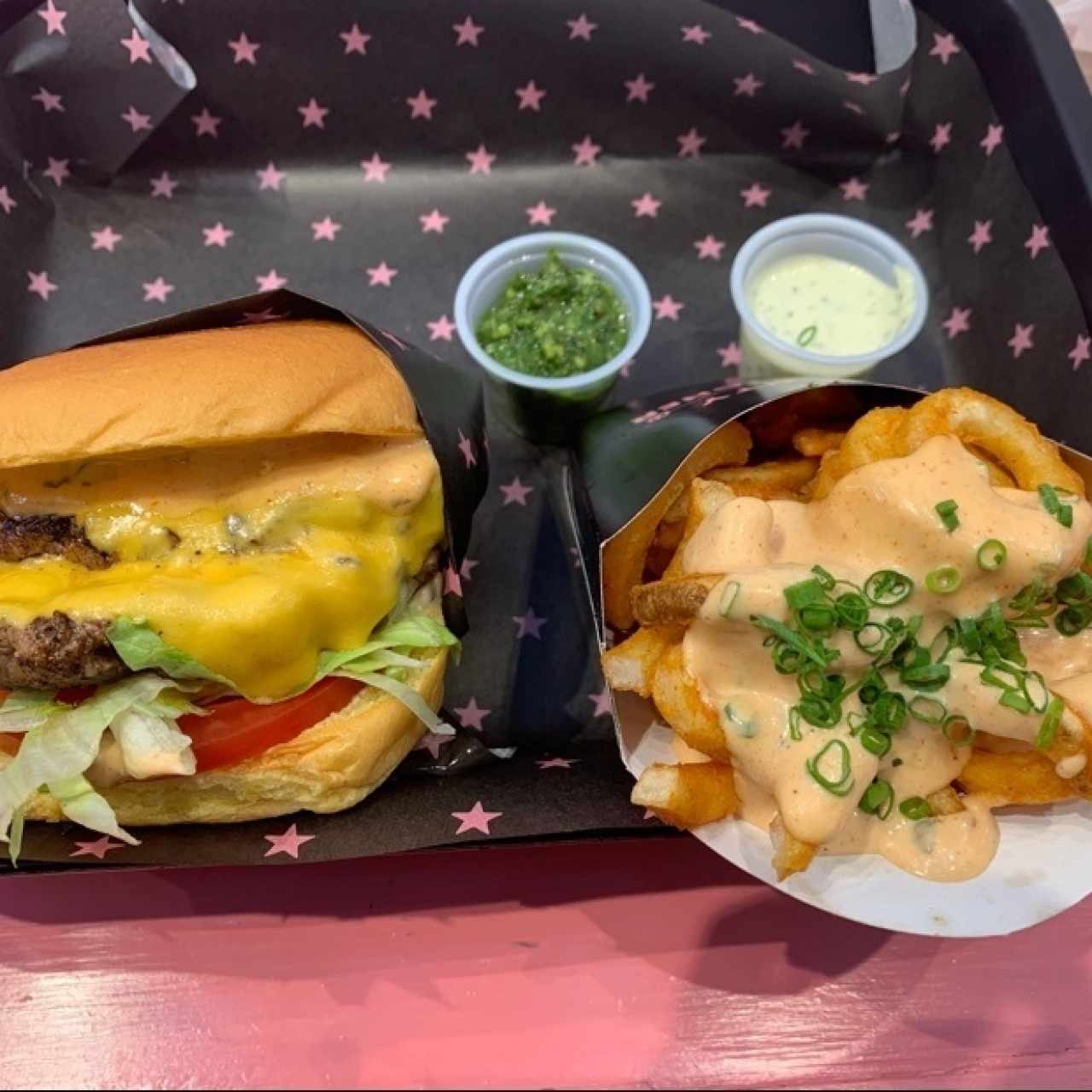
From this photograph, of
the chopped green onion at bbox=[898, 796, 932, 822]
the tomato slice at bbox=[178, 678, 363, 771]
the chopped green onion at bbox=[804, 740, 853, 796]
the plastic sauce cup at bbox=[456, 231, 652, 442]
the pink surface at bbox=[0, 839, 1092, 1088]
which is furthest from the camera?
the plastic sauce cup at bbox=[456, 231, 652, 442]

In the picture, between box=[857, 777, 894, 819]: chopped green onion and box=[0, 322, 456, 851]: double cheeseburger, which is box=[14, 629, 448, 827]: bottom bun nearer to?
box=[0, 322, 456, 851]: double cheeseburger

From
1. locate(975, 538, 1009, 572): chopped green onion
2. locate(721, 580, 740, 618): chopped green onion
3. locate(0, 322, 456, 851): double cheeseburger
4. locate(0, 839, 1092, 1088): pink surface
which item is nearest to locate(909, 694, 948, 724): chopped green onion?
locate(975, 538, 1009, 572): chopped green onion

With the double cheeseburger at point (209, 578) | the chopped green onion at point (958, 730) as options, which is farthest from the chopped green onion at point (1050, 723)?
the double cheeseburger at point (209, 578)

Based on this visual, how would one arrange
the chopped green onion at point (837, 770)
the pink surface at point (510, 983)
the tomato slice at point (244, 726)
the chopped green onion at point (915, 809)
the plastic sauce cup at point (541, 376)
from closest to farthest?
the chopped green onion at point (837, 770) → the chopped green onion at point (915, 809) → the tomato slice at point (244, 726) → the pink surface at point (510, 983) → the plastic sauce cup at point (541, 376)

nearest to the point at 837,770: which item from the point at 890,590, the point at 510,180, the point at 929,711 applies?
the point at 929,711

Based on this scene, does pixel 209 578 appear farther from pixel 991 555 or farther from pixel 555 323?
pixel 991 555

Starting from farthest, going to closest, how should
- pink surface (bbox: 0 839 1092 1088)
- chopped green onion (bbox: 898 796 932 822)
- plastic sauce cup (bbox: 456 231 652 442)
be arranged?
plastic sauce cup (bbox: 456 231 652 442), pink surface (bbox: 0 839 1092 1088), chopped green onion (bbox: 898 796 932 822)

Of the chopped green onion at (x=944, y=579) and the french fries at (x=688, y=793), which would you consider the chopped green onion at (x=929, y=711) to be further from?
the french fries at (x=688, y=793)

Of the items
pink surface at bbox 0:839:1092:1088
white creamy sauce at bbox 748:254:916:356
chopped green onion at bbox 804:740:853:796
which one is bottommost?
pink surface at bbox 0:839:1092:1088
